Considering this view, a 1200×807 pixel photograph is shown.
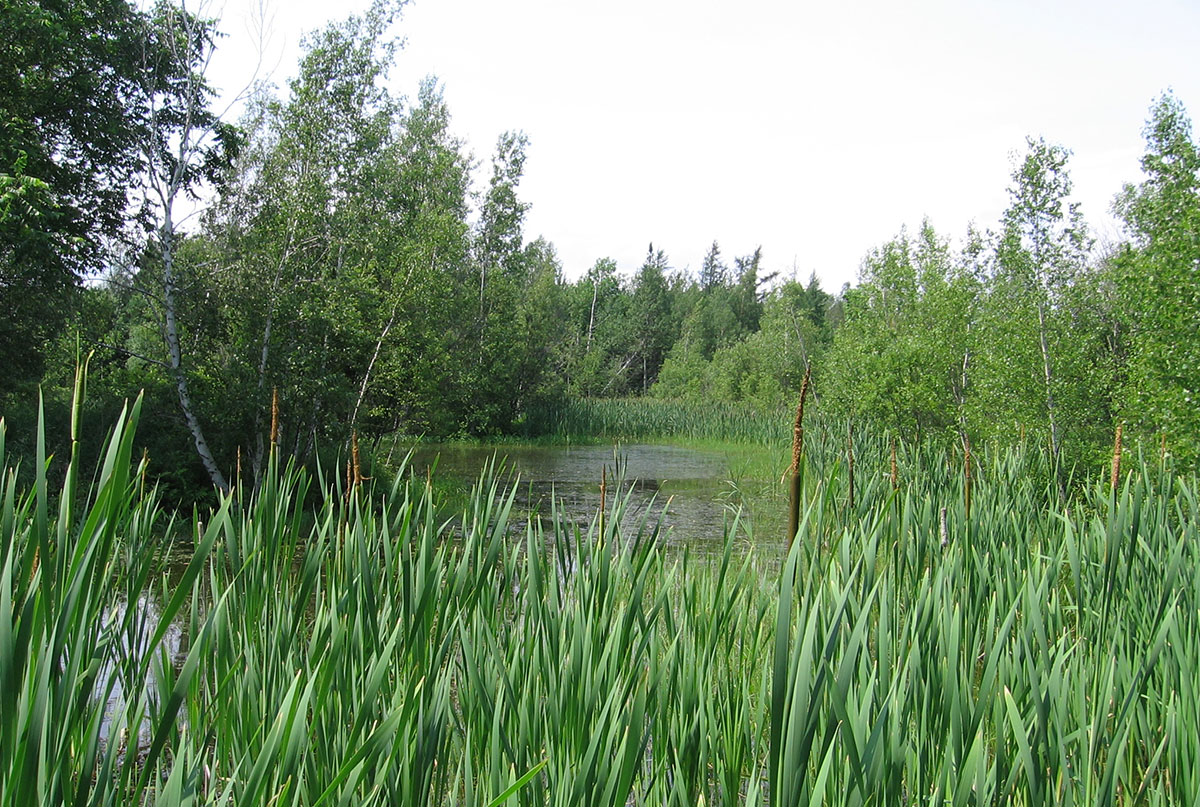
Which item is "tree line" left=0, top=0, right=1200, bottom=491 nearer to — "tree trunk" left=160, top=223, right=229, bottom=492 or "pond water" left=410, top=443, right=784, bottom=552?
"tree trunk" left=160, top=223, right=229, bottom=492

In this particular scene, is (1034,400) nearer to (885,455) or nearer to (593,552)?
(885,455)

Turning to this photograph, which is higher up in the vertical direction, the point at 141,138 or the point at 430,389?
the point at 141,138

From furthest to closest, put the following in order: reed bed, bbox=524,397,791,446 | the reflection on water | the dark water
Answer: reed bed, bbox=524,397,791,446
the dark water
the reflection on water

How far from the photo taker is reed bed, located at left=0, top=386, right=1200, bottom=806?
3.98ft

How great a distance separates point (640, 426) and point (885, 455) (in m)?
13.3

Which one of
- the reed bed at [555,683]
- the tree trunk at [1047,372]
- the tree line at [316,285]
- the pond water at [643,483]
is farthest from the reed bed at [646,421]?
the reed bed at [555,683]

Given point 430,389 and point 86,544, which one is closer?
point 86,544

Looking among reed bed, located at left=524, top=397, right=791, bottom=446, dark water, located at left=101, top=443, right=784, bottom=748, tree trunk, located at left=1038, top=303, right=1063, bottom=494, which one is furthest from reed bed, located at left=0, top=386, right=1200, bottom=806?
reed bed, located at left=524, top=397, right=791, bottom=446

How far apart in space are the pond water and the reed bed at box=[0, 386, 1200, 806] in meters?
3.66

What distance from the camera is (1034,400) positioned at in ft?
27.2

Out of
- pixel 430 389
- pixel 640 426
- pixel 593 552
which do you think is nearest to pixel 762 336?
pixel 640 426

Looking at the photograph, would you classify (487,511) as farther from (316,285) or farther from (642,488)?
(642,488)

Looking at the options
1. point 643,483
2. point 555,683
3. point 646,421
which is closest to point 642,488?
point 643,483

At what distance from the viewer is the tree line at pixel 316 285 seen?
7730mm
